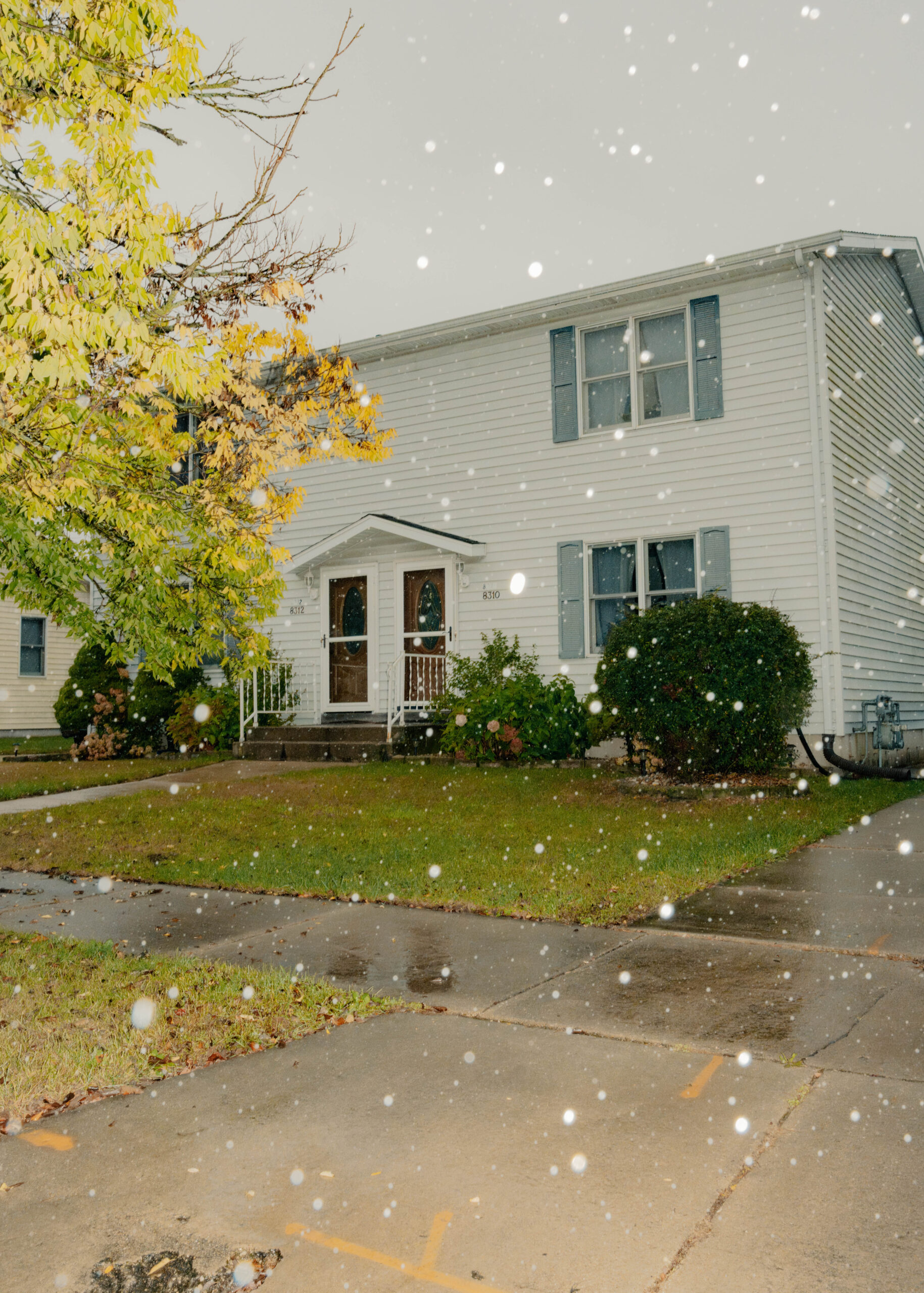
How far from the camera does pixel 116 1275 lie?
7.36 feet

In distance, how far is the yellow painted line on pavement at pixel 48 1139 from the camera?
2914mm

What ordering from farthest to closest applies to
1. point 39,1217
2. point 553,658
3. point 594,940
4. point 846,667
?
point 553,658
point 846,667
point 594,940
point 39,1217

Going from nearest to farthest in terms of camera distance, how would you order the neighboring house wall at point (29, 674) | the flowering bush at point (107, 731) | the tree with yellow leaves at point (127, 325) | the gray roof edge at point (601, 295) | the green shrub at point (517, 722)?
the tree with yellow leaves at point (127, 325)
the gray roof edge at point (601, 295)
the green shrub at point (517, 722)
the flowering bush at point (107, 731)
the neighboring house wall at point (29, 674)

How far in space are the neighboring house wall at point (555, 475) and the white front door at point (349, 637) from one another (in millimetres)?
170

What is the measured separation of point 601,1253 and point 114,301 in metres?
4.65

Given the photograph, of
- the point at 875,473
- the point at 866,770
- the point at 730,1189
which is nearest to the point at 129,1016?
the point at 730,1189

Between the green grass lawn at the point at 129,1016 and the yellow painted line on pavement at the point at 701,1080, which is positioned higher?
the yellow painted line on pavement at the point at 701,1080

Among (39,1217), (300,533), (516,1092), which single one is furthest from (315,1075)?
(300,533)

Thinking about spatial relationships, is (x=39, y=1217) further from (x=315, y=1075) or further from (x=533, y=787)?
(x=533, y=787)

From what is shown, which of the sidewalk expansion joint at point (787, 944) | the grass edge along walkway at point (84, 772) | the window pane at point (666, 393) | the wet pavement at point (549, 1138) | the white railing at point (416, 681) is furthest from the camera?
the white railing at point (416, 681)

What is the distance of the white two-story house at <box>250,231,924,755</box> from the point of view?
42.2 feet

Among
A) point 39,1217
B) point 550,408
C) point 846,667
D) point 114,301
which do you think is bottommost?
point 39,1217

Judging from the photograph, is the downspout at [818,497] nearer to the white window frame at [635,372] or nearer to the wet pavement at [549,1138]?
the white window frame at [635,372]

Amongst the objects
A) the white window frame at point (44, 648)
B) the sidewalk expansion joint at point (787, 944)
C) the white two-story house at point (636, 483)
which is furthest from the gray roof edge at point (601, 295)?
the white window frame at point (44, 648)
